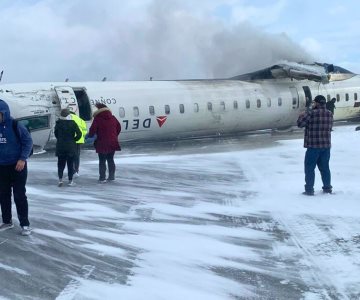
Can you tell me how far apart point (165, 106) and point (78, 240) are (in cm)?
1385

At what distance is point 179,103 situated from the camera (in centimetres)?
2064

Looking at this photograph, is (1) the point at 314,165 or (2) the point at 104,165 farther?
(2) the point at 104,165

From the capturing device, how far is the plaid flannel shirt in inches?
376

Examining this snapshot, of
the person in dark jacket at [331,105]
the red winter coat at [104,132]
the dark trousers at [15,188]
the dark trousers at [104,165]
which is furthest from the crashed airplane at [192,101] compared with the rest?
the dark trousers at [15,188]

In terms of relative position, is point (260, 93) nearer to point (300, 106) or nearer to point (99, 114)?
point (300, 106)

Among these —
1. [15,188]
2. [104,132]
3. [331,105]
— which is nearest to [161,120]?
[331,105]

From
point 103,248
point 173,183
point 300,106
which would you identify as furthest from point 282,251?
point 300,106

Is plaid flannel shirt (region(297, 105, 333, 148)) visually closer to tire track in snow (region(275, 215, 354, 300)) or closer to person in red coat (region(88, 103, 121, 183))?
tire track in snow (region(275, 215, 354, 300))

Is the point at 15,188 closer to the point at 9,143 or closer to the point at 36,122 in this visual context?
the point at 9,143

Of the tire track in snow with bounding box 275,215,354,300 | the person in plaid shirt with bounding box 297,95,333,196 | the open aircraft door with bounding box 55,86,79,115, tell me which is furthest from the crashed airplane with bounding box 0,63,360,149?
the tire track in snow with bounding box 275,215,354,300

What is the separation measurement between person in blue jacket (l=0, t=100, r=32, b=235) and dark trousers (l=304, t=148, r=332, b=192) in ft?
16.3

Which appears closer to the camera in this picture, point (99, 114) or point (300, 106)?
point (99, 114)

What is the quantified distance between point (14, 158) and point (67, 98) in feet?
37.5

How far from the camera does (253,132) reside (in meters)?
25.5
